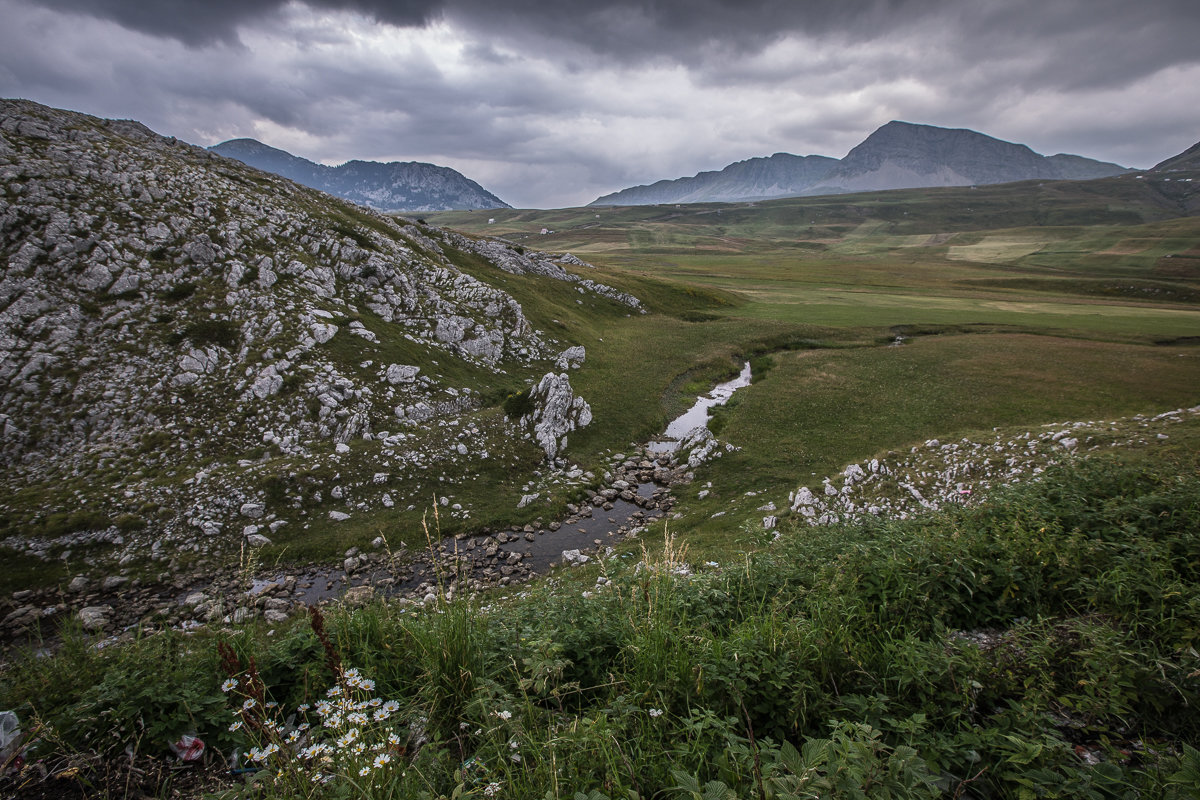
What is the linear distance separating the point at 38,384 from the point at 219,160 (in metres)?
38.1

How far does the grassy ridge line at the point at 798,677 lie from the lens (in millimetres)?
3787

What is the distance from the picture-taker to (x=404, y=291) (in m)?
42.4

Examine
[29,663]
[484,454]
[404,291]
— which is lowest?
[484,454]

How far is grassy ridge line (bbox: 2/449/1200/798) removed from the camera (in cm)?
379

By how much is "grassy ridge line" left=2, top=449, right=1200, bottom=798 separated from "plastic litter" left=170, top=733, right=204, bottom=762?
0.19 meters

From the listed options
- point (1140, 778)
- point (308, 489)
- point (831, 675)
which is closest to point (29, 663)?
point (831, 675)

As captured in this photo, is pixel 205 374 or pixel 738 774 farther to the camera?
pixel 205 374

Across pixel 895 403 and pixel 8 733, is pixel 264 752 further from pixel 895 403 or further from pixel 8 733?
pixel 895 403

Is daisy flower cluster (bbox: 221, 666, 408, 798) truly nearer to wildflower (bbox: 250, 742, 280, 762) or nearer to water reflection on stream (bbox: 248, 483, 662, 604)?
wildflower (bbox: 250, 742, 280, 762)

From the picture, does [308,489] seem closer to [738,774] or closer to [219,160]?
[738,774]

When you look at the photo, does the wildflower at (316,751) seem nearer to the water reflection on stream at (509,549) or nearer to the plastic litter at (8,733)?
the plastic litter at (8,733)

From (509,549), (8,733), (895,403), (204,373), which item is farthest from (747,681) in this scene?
(895,403)

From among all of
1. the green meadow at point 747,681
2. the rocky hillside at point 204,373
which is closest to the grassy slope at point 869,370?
the rocky hillside at point 204,373

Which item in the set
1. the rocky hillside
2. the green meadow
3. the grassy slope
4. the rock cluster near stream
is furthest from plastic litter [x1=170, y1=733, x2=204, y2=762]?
the rocky hillside
